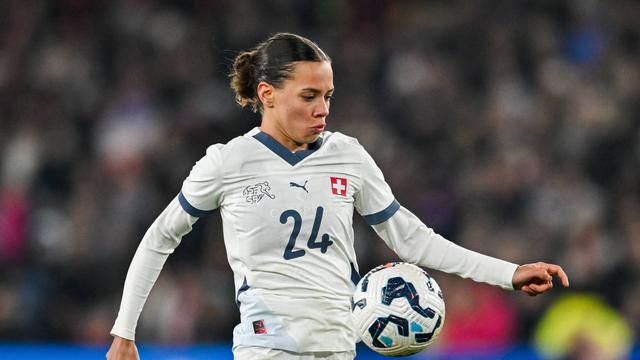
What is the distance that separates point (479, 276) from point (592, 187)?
17.9 ft

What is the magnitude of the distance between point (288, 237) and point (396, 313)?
0.47 metres

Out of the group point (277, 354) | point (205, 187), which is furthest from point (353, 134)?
point (277, 354)

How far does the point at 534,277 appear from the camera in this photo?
4.17 m

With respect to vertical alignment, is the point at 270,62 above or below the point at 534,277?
above

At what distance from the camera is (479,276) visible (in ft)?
14.0

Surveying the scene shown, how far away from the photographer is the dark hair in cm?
413

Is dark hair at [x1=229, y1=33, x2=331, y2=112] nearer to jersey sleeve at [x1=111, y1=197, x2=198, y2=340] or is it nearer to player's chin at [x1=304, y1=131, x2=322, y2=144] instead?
player's chin at [x1=304, y1=131, x2=322, y2=144]

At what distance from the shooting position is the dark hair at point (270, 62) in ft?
13.5

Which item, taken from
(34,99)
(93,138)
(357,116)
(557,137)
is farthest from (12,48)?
(557,137)

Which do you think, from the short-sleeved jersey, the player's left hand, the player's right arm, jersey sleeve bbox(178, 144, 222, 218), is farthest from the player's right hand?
the player's left hand

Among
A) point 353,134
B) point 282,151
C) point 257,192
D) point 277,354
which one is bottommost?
point 277,354

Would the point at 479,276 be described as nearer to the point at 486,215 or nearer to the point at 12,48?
the point at 486,215

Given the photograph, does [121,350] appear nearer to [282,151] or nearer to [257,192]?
[257,192]

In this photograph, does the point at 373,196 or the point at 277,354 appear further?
the point at 373,196
